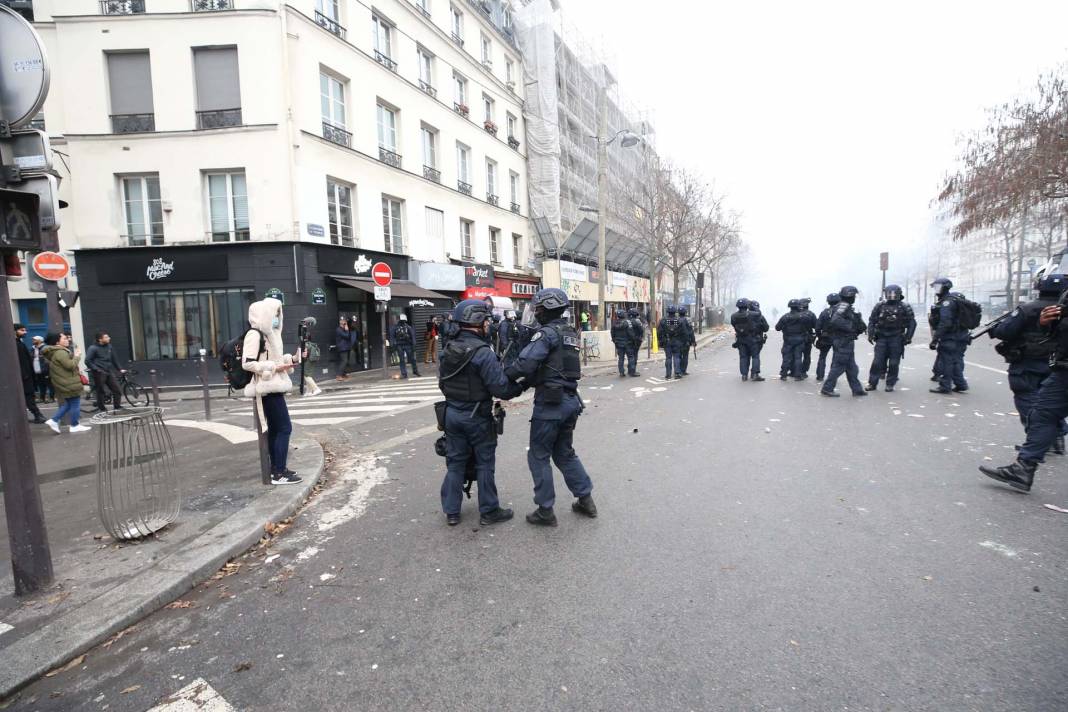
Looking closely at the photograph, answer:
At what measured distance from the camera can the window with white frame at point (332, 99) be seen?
15969mm

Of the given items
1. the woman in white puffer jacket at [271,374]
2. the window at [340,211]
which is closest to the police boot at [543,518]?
the woman in white puffer jacket at [271,374]

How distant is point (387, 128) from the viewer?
730 inches

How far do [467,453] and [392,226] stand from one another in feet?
53.0

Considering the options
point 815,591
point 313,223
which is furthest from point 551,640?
point 313,223

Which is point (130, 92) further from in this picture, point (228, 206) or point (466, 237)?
point (466, 237)

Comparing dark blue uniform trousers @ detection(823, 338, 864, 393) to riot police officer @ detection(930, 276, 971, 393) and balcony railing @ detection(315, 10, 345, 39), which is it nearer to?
riot police officer @ detection(930, 276, 971, 393)

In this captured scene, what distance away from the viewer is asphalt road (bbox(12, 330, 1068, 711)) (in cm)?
229

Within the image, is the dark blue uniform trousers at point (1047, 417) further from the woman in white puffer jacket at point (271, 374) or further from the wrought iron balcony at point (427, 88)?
the wrought iron balcony at point (427, 88)

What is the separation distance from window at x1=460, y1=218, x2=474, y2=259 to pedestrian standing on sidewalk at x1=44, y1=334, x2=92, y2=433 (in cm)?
1492

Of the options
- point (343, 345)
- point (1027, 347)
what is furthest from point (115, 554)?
point (343, 345)

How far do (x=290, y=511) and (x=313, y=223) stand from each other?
41.0 feet

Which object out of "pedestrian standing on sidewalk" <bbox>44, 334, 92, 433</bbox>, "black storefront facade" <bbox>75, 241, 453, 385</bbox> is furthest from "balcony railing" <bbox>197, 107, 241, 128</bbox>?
"pedestrian standing on sidewalk" <bbox>44, 334, 92, 433</bbox>

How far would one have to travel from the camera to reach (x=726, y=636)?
8.52 ft

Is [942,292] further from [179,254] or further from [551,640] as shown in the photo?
[179,254]
